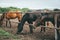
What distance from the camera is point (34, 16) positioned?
8656 mm

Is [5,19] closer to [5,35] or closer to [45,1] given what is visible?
[45,1]

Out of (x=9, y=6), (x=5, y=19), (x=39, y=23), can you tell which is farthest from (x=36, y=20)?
(x=9, y=6)

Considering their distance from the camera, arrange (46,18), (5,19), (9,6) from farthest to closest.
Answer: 1. (9,6)
2. (5,19)
3. (46,18)

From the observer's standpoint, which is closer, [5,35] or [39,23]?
[5,35]

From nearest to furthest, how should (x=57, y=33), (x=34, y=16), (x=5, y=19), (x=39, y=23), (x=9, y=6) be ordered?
(x=57, y=33) → (x=39, y=23) → (x=34, y=16) → (x=5, y=19) → (x=9, y=6)

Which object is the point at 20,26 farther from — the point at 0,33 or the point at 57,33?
the point at 57,33

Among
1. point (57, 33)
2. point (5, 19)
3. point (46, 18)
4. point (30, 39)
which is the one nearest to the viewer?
point (57, 33)

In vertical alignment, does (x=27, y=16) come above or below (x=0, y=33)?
above

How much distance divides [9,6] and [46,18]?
10.1 metres

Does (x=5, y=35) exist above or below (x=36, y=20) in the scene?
below

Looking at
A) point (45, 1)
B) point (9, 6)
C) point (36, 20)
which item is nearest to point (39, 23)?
point (36, 20)

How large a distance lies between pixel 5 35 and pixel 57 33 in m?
2.35

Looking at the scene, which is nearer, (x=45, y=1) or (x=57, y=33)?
(x=57, y=33)

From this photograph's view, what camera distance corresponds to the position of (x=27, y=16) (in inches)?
337
